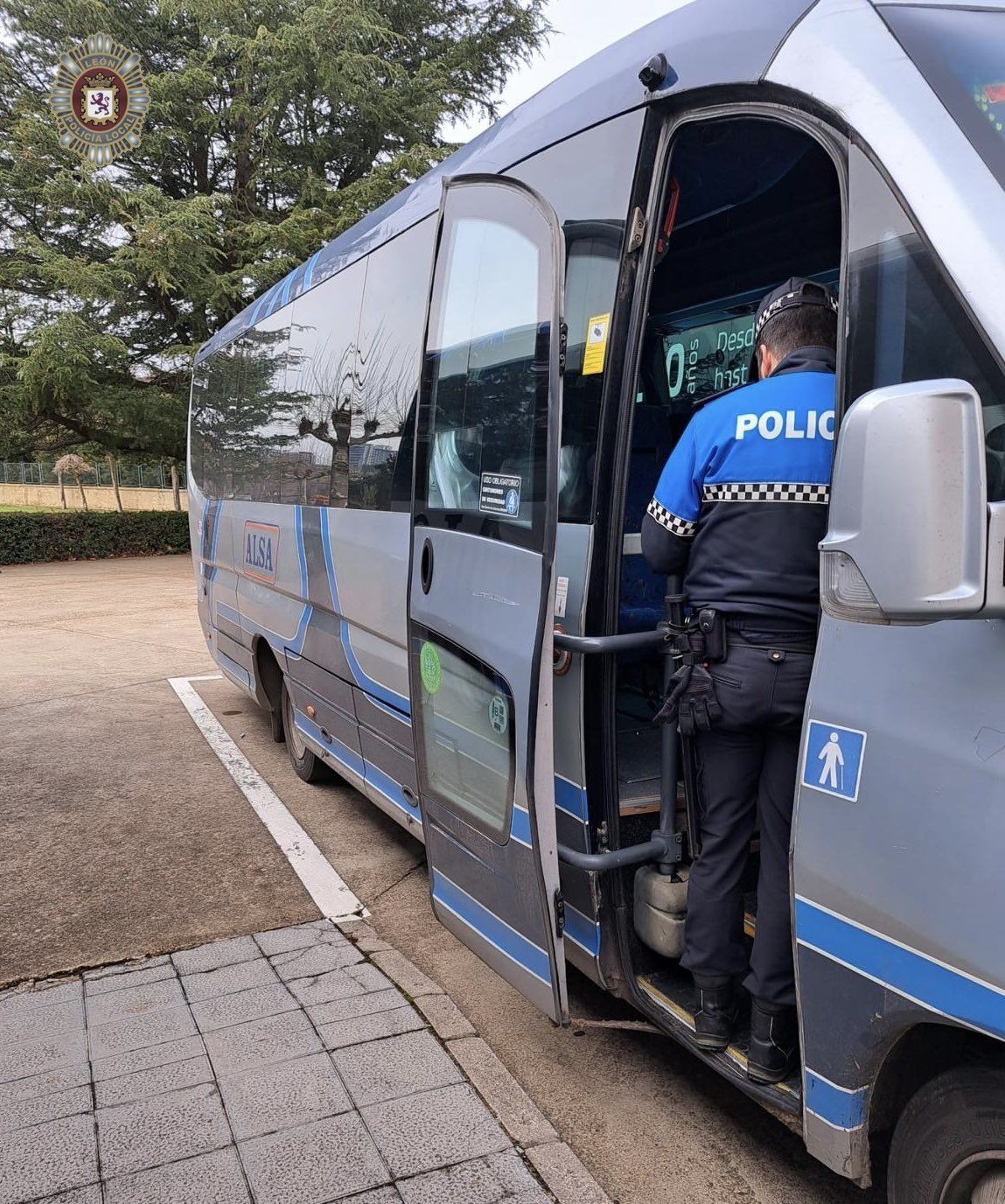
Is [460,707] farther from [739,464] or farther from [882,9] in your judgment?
[882,9]

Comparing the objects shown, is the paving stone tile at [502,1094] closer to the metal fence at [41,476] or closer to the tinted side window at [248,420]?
the tinted side window at [248,420]

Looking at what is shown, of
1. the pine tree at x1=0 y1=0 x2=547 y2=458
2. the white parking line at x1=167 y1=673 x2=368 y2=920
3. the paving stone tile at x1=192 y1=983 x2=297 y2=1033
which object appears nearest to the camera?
the paving stone tile at x1=192 y1=983 x2=297 y2=1033

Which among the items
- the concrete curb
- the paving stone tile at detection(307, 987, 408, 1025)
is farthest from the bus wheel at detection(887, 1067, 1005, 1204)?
the paving stone tile at detection(307, 987, 408, 1025)

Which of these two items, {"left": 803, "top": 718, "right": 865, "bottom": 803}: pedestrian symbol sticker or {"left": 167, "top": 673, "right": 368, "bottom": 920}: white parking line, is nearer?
{"left": 803, "top": 718, "right": 865, "bottom": 803}: pedestrian symbol sticker

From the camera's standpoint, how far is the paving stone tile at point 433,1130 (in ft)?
8.23

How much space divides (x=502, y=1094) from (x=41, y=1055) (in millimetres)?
1449

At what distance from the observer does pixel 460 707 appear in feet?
9.41

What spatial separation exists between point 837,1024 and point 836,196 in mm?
2805

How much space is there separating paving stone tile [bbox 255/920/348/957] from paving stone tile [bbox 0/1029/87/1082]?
0.77m

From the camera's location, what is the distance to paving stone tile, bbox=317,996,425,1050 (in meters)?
3.06

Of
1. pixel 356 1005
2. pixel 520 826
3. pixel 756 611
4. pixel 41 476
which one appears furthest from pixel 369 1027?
pixel 41 476

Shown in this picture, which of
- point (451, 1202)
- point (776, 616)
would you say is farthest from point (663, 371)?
point (451, 1202)

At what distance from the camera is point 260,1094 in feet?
9.12

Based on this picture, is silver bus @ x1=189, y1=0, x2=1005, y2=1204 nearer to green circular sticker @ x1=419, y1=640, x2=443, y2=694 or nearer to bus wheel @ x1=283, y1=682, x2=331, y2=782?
green circular sticker @ x1=419, y1=640, x2=443, y2=694
